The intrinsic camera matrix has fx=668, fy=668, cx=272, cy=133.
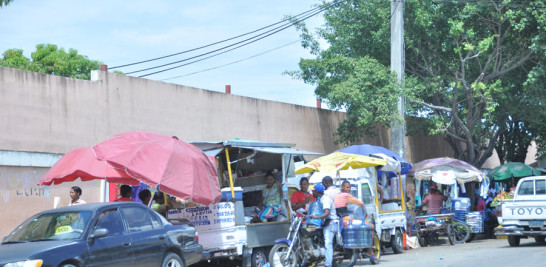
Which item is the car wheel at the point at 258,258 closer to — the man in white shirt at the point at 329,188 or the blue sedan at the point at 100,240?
the man in white shirt at the point at 329,188

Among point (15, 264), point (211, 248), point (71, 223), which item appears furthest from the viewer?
point (211, 248)

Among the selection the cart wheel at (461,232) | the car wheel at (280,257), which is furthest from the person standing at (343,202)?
the cart wheel at (461,232)

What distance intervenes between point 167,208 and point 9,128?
4.10 meters

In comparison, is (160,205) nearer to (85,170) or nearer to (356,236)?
(85,170)

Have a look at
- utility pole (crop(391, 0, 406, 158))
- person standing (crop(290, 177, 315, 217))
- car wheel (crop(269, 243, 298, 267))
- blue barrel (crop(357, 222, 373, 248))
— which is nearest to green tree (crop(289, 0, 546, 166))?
utility pole (crop(391, 0, 406, 158))

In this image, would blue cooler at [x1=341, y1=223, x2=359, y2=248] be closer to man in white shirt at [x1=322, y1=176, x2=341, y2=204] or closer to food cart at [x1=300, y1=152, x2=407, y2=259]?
man in white shirt at [x1=322, y1=176, x2=341, y2=204]

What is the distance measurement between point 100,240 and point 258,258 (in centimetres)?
437

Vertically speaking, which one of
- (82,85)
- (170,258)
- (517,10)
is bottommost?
(170,258)

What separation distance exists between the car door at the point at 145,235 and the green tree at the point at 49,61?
79.0 ft

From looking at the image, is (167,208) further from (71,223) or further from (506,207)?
(506,207)

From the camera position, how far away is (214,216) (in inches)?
489

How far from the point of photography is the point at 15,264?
8.62 metres

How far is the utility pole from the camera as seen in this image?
73.3ft

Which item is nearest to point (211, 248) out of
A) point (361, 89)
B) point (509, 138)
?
point (361, 89)
